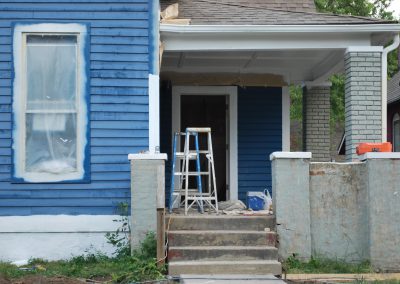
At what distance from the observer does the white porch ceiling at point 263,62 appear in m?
10.3

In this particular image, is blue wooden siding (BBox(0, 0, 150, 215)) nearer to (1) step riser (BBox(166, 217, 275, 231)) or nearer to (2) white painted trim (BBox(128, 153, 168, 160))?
(2) white painted trim (BBox(128, 153, 168, 160))

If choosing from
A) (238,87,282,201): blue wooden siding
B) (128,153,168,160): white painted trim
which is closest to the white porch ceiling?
(238,87,282,201): blue wooden siding

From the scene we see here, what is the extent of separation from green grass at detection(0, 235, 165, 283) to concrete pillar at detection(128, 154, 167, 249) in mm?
243

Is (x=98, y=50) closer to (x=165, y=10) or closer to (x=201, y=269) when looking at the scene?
(x=165, y=10)

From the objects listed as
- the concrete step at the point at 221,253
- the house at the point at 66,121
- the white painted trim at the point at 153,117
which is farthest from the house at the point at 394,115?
the concrete step at the point at 221,253

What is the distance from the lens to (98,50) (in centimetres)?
871

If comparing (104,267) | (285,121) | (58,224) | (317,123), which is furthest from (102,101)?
(317,123)

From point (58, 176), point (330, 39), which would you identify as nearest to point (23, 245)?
point (58, 176)

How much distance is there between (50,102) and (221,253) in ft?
10.3

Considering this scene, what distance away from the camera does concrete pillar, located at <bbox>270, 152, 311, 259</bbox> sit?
319 inches

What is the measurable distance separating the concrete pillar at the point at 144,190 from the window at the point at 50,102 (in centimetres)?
88

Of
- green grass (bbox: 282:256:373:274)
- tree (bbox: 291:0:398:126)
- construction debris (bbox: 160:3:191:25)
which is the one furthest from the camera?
tree (bbox: 291:0:398:126)

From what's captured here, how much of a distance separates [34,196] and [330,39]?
4.88m

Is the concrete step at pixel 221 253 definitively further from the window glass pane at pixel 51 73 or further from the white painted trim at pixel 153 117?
the window glass pane at pixel 51 73
